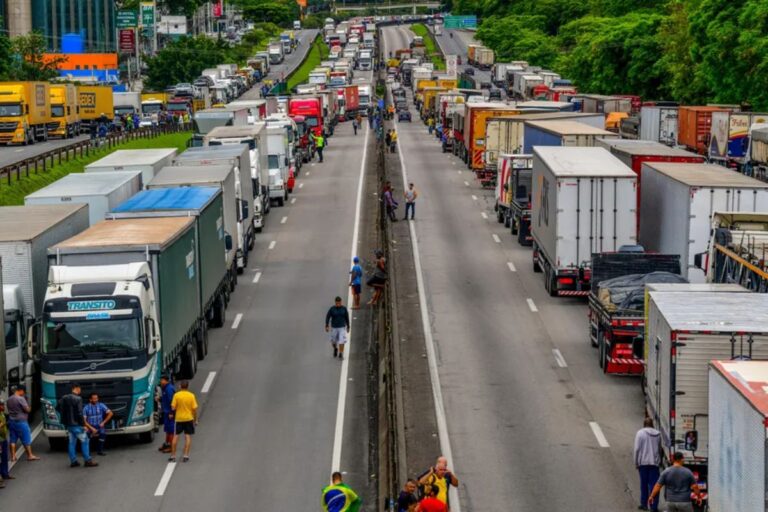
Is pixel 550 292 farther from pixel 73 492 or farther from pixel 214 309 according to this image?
pixel 73 492

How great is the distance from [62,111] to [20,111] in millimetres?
8300

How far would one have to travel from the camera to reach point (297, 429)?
26.9m

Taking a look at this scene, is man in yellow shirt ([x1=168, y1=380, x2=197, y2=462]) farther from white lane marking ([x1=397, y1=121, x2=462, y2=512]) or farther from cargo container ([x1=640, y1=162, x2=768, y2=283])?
cargo container ([x1=640, y1=162, x2=768, y2=283])

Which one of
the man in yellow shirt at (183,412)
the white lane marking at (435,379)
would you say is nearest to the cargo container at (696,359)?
the white lane marking at (435,379)

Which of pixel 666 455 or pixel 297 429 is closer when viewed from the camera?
pixel 666 455

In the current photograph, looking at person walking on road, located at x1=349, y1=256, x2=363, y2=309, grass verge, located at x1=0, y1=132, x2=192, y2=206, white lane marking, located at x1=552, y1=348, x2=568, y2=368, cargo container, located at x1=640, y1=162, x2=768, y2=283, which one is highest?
cargo container, located at x1=640, y1=162, x2=768, y2=283

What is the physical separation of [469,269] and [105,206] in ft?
40.1

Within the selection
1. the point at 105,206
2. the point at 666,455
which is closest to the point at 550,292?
the point at 105,206

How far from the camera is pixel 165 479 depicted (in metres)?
23.9

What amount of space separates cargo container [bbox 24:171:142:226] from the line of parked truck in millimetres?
10767

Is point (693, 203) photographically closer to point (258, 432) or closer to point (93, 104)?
point (258, 432)

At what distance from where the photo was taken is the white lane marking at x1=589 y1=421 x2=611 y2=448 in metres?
25.4

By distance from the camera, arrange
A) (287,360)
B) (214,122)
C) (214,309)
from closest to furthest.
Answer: (287,360) → (214,309) → (214,122)

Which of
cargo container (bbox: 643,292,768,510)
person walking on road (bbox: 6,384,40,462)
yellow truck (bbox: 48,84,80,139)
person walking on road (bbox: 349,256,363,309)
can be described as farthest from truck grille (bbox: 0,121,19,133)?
cargo container (bbox: 643,292,768,510)
